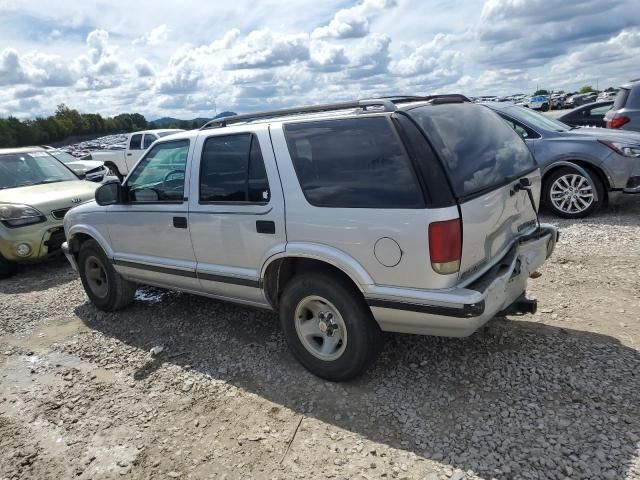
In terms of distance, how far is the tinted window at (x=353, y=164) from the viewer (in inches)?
115

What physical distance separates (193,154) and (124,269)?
1.56 metres

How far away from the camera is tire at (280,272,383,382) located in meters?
3.21

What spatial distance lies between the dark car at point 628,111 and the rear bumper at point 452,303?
22.8ft

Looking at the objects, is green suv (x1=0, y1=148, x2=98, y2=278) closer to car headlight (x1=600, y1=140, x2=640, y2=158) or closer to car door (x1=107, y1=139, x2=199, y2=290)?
car door (x1=107, y1=139, x2=199, y2=290)

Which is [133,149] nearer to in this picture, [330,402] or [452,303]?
[330,402]

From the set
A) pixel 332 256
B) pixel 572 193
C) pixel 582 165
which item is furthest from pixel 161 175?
pixel 582 165

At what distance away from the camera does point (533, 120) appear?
25.3ft

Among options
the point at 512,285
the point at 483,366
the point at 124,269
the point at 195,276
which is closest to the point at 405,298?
the point at 512,285

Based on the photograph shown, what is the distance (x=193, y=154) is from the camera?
13.3 feet

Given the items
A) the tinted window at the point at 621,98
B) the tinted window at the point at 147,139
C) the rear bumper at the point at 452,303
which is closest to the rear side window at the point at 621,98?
the tinted window at the point at 621,98

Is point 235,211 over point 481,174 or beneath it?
beneath

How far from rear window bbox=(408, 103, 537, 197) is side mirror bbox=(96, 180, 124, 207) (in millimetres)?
2907

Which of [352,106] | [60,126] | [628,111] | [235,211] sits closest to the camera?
[352,106]

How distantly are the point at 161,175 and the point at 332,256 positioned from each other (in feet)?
6.80
